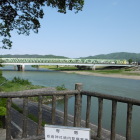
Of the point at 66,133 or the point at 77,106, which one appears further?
the point at 77,106

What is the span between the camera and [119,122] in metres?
14.2

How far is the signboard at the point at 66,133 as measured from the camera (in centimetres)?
359

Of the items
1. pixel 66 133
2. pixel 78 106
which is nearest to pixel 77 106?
pixel 78 106

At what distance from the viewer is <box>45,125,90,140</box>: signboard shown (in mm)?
3586

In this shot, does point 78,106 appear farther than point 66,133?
Yes

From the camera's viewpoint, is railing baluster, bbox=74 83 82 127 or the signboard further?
railing baluster, bbox=74 83 82 127

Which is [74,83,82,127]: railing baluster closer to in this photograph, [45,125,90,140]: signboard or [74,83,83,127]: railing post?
[74,83,83,127]: railing post

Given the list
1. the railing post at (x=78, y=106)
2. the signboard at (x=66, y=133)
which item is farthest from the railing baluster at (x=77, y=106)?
the signboard at (x=66, y=133)

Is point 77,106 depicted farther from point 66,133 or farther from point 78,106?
point 66,133

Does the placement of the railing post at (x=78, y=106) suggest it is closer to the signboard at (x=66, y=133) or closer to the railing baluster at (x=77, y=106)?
the railing baluster at (x=77, y=106)

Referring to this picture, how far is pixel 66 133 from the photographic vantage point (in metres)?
3.64

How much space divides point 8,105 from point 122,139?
5.84m

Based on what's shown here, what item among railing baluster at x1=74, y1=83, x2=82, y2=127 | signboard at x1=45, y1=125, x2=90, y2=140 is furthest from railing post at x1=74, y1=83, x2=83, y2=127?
signboard at x1=45, y1=125, x2=90, y2=140

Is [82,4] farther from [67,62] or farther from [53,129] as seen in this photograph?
[67,62]
